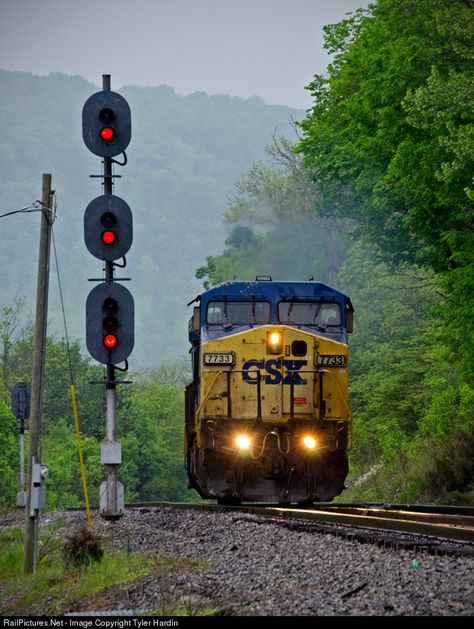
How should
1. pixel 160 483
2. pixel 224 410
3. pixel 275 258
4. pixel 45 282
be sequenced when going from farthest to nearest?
pixel 160 483 → pixel 275 258 → pixel 224 410 → pixel 45 282

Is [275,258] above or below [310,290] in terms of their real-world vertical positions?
above

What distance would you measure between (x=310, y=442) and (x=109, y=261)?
5669 mm

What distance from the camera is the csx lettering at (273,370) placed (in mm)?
20547

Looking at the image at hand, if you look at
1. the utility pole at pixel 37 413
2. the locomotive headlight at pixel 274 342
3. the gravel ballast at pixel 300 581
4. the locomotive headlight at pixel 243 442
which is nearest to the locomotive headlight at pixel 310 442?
the locomotive headlight at pixel 243 442

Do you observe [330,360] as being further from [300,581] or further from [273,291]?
[300,581]

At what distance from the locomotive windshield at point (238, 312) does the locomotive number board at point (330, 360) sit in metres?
1.24

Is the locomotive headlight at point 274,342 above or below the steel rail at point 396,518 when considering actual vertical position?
above

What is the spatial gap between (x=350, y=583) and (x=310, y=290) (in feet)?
41.2

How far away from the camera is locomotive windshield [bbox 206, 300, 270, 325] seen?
20.9 metres

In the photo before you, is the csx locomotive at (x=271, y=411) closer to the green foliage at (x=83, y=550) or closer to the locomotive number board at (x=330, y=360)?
the locomotive number board at (x=330, y=360)

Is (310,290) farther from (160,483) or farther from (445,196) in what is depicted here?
(160,483)

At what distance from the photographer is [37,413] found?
49.9ft
